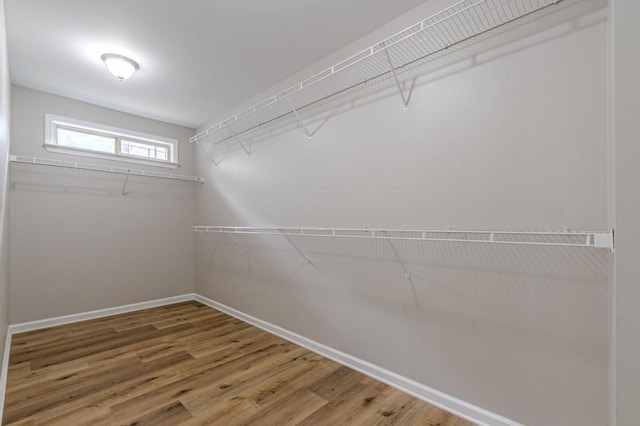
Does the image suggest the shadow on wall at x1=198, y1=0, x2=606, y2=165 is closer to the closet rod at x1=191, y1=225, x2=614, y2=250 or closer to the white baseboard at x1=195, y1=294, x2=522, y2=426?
the closet rod at x1=191, y1=225, x2=614, y2=250

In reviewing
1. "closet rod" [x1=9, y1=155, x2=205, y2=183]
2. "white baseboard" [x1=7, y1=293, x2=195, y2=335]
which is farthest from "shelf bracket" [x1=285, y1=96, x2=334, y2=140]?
"white baseboard" [x1=7, y1=293, x2=195, y2=335]

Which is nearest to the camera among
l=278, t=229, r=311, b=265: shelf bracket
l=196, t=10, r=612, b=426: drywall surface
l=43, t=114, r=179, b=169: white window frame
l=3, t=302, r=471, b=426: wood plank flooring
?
l=196, t=10, r=612, b=426: drywall surface

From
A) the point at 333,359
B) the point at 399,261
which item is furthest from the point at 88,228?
the point at 399,261

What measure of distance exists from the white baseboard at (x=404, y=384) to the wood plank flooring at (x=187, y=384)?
0.05 m

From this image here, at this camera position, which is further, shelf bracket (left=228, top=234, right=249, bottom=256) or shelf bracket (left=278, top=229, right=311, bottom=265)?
shelf bracket (left=228, top=234, right=249, bottom=256)

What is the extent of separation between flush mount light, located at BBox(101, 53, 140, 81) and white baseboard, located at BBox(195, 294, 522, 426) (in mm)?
2655

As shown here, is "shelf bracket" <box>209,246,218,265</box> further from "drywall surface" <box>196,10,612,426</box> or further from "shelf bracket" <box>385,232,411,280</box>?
"shelf bracket" <box>385,232,411,280</box>

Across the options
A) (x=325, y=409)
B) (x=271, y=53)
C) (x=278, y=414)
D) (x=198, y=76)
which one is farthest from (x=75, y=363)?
(x=271, y=53)

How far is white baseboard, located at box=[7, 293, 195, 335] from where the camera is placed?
9.92 feet

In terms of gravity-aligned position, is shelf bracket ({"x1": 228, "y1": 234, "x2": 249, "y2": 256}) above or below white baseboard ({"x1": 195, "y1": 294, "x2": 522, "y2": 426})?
above

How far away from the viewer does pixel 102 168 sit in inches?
133

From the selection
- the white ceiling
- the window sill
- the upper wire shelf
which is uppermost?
the white ceiling

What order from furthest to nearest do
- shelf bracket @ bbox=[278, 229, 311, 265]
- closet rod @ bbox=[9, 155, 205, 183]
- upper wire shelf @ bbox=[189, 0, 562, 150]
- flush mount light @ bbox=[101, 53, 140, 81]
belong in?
closet rod @ bbox=[9, 155, 205, 183]
shelf bracket @ bbox=[278, 229, 311, 265]
flush mount light @ bbox=[101, 53, 140, 81]
upper wire shelf @ bbox=[189, 0, 562, 150]

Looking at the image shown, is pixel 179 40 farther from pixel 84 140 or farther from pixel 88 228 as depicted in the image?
pixel 88 228
